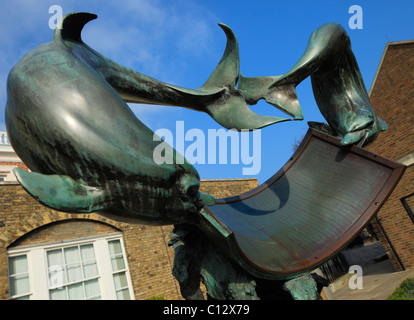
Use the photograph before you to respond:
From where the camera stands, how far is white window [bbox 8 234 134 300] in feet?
Result: 21.9

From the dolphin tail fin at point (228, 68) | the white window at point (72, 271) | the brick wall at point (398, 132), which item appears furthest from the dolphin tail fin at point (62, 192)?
the brick wall at point (398, 132)

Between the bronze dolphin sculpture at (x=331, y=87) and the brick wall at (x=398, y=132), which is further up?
the brick wall at (x=398, y=132)

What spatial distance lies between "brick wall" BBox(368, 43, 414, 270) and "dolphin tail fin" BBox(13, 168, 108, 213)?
10.2m

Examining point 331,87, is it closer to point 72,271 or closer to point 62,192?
point 62,192

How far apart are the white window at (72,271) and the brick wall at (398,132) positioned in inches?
312

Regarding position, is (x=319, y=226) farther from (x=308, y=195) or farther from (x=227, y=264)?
(x=227, y=264)

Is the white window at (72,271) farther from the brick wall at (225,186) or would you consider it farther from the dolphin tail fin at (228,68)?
the dolphin tail fin at (228,68)

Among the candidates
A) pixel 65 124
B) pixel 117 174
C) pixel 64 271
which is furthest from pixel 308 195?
pixel 64 271

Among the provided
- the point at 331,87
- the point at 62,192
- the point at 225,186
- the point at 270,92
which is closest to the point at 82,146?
the point at 62,192

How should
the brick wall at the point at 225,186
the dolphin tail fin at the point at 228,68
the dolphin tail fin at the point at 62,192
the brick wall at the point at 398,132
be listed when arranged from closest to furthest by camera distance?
the dolphin tail fin at the point at 62,192 → the dolphin tail fin at the point at 228,68 → the brick wall at the point at 398,132 → the brick wall at the point at 225,186

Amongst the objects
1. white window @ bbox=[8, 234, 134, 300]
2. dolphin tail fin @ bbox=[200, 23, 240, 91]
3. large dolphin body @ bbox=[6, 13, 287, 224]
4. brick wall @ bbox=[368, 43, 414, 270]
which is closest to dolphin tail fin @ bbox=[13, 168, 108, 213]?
large dolphin body @ bbox=[6, 13, 287, 224]

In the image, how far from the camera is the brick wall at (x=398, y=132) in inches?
357

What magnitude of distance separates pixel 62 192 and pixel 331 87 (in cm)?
207

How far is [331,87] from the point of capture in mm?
2336
